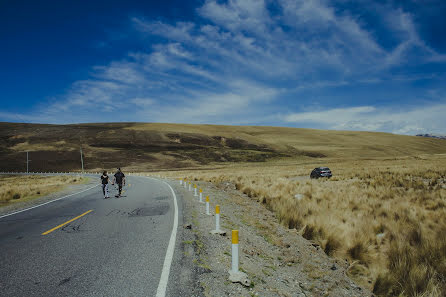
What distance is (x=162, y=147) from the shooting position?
10538cm

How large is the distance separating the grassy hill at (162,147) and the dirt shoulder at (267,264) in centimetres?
7543

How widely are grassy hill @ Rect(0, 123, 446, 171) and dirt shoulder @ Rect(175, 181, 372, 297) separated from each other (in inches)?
2970

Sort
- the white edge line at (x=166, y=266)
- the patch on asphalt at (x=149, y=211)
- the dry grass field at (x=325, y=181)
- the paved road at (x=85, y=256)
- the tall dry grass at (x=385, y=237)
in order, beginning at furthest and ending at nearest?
1. the patch on asphalt at (x=149, y=211)
2. the dry grass field at (x=325, y=181)
3. the tall dry grass at (x=385, y=237)
4. the paved road at (x=85, y=256)
5. the white edge line at (x=166, y=266)

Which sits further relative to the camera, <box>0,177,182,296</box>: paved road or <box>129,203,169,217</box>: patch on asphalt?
<box>129,203,169,217</box>: patch on asphalt

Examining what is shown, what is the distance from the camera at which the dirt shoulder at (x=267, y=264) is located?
4.44 metres

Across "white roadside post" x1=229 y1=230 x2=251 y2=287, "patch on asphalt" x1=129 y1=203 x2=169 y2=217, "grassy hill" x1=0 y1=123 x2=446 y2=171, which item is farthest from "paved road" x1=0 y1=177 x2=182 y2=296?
"grassy hill" x1=0 y1=123 x2=446 y2=171

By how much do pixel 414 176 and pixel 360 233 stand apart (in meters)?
21.9

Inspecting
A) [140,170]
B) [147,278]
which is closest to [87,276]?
[147,278]

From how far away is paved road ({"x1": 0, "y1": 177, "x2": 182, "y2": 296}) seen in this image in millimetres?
4203

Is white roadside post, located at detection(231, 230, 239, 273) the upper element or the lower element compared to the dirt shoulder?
upper

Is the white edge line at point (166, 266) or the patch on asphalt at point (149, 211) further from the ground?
the white edge line at point (166, 266)

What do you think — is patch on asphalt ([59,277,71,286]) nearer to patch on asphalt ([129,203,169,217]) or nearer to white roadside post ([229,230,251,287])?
white roadside post ([229,230,251,287])

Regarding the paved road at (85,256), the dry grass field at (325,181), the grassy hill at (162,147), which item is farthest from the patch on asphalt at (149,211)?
the grassy hill at (162,147)

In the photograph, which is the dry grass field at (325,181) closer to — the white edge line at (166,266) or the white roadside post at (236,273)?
the white roadside post at (236,273)
